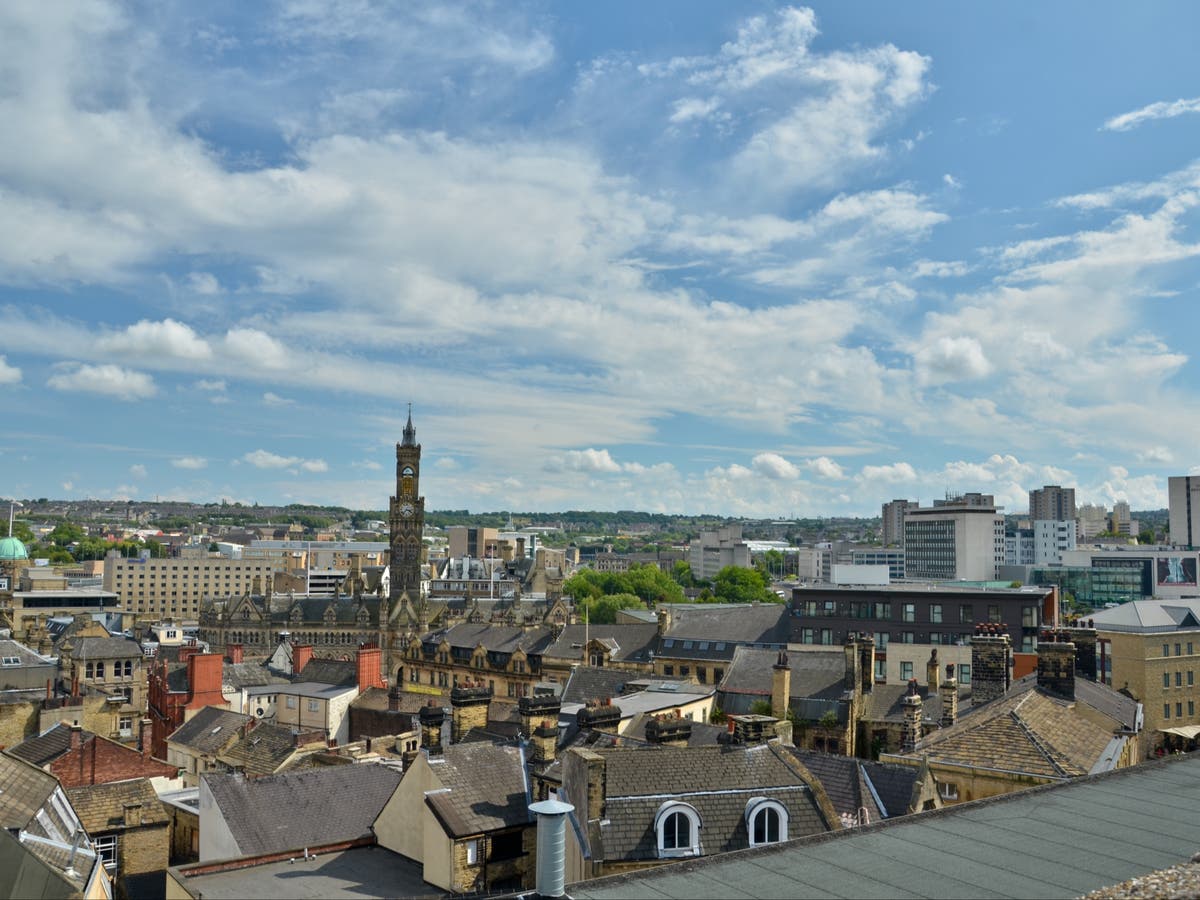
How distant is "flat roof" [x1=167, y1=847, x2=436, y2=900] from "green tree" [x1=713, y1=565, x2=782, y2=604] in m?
139

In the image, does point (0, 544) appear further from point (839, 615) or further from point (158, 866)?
point (158, 866)

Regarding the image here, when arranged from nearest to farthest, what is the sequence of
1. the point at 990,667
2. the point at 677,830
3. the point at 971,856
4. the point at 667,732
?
the point at 971,856 → the point at 677,830 → the point at 667,732 → the point at 990,667

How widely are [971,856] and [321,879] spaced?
647 inches

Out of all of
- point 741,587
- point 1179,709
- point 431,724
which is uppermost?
point 431,724

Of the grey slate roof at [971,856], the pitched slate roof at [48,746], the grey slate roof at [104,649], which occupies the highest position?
the grey slate roof at [971,856]

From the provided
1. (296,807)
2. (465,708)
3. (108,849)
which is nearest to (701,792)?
(296,807)

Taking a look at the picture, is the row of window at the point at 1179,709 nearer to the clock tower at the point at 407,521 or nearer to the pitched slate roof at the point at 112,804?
the pitched slate roof at the point at 112,804

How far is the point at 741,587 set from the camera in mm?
166375

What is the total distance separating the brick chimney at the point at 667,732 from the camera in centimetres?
3180

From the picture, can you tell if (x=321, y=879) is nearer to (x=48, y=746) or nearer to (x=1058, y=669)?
(x=48, y=746)

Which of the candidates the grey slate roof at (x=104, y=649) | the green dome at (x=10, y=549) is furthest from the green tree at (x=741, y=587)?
the green dome at (x=10, y=549)

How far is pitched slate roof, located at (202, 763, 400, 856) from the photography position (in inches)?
1112

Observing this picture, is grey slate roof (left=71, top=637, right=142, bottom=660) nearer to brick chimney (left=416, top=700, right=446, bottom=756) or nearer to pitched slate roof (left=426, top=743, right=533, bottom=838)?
brick chimney (left=416, top=700, right=446, bottom=756)

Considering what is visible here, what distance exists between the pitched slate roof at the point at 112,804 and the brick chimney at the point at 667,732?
619 inches
